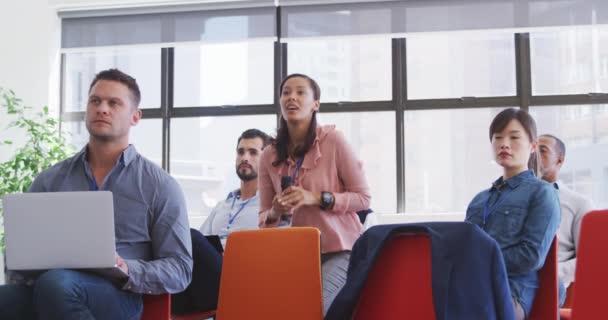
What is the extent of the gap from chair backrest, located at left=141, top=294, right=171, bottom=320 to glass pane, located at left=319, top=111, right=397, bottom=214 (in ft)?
11.6

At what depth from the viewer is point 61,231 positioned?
198 cm

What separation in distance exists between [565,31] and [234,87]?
264cm

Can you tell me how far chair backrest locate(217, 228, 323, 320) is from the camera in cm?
229

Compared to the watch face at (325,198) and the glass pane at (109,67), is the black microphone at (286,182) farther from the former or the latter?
the glass pane at (109,67)

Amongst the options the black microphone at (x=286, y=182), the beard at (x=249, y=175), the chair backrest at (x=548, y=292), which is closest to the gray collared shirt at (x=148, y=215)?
the black microphone at (x=286, y=182)

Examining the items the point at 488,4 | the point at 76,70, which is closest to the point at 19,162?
the point at 76,70

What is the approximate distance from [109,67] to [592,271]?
515cm

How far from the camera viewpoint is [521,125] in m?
2.51

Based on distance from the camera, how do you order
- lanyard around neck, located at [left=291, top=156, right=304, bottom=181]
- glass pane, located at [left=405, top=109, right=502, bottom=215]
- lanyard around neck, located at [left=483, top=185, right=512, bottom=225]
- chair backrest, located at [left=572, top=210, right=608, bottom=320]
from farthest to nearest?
glass pane, located at [left=405, top=109, right=502, bottom=215] → lanyard around neck, located at [left=291, top=156, right=304, bottom=181] → lanyard around neck, located at [left=483, top=185, right=512, bottom=225] → chair backrest, located at [left=572, top=210, right=608, bottom=320]

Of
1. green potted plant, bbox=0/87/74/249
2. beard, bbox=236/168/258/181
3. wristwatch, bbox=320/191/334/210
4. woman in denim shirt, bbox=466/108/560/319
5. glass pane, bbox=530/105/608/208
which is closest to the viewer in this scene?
woman in denim shirt, bbox=466/108/560/319

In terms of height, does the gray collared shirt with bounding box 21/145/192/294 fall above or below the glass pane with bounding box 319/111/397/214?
below

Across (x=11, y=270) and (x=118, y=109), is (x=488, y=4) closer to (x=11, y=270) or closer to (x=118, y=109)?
(x=118, y=109)

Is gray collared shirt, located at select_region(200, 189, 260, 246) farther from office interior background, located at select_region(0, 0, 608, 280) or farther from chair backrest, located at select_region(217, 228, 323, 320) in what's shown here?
office interior background, located at select_region(0, 0, 608, 280)

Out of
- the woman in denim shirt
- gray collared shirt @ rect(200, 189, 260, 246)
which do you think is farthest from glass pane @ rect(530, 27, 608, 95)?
Answer: the woman in denim shirt
